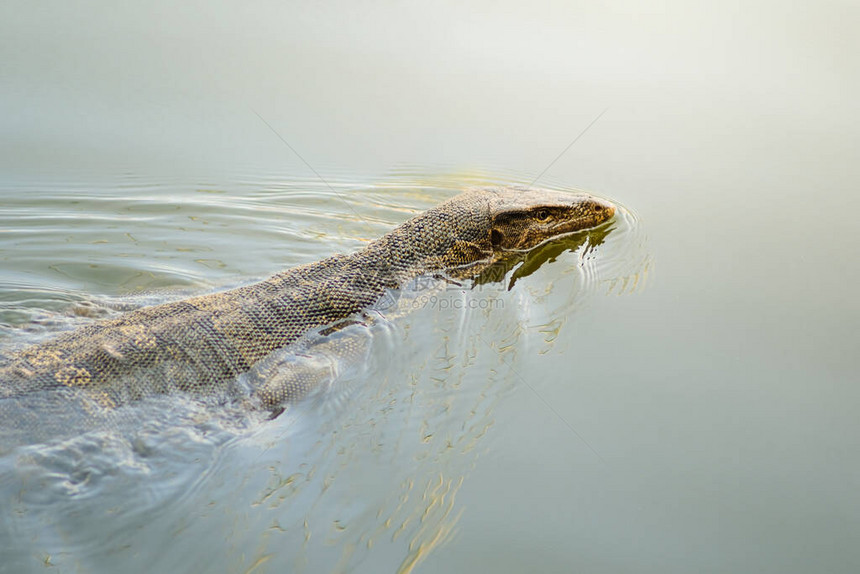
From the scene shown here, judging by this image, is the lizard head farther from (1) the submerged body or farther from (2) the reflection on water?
(2) the reflection on water

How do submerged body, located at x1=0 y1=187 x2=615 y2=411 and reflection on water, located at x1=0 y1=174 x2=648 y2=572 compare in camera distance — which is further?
submerged body, located at x1=0 y1=187 x2=615 y2=411

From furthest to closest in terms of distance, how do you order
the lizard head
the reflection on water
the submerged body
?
the lizard head
the submerged body
the reflection on water

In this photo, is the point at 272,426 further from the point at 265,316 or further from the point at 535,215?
the point at 535,215

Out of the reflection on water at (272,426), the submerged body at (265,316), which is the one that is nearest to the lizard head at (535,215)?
the submerged body at (265,316)

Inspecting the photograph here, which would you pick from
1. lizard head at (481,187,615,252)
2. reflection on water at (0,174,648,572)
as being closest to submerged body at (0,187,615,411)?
lizard head at (481,187,615,252)

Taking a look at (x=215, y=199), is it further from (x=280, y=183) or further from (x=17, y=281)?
(x=17, y=281)

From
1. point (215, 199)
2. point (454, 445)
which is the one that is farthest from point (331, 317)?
point (215, 199)
